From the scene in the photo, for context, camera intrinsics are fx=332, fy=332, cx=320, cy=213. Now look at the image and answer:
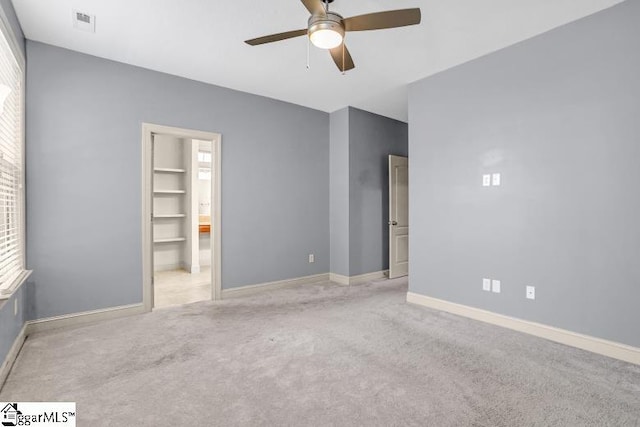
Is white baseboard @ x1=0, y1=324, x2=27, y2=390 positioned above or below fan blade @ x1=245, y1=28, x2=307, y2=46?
below

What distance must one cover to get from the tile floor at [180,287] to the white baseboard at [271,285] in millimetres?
305

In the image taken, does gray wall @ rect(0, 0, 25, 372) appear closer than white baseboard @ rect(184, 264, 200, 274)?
Yes

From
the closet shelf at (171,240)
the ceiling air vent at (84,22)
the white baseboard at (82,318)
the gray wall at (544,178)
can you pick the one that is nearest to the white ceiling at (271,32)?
the ceiling air vent at (84,22)

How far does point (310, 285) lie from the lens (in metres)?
4.94

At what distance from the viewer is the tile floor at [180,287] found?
4.23m

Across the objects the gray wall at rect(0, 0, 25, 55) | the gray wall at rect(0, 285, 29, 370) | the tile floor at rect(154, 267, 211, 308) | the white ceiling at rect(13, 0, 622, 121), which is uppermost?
the white ceiling at rect(13, 0, 622, 121)

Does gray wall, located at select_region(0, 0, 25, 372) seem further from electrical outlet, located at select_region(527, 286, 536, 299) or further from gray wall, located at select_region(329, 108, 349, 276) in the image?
electrical outlet, located at select_region(527, 286, 536, 299)

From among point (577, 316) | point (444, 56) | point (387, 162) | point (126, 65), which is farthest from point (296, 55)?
point (577, 316)

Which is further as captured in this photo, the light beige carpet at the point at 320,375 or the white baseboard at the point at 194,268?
the white baseboard at the point at 194,268

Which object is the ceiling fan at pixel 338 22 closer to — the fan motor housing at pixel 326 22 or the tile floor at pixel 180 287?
the fan motor housing at pixel 326 22

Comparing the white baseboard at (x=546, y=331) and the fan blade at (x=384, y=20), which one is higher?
the fan blade at (x=384, y=20)

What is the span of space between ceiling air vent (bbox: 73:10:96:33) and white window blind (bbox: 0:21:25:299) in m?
0.55

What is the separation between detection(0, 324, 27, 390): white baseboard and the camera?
7.12 feet

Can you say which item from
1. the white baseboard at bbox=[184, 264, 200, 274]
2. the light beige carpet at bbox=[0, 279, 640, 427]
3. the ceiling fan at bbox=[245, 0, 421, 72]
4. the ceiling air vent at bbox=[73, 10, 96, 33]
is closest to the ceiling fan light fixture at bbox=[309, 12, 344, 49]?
the ceiling fan at bbox=[245, 0, 421, 72]
